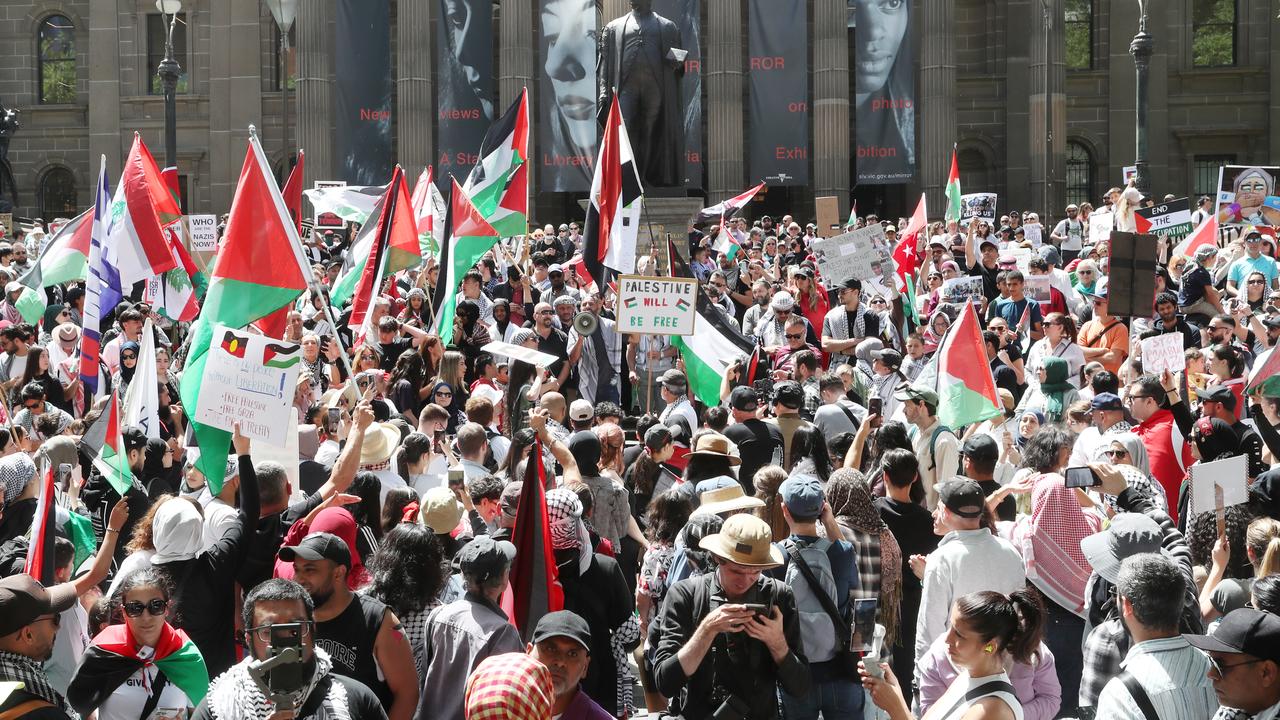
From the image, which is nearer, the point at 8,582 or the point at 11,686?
the point at 11,686

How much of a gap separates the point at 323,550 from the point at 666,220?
548 inches

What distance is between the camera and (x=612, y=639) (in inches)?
273

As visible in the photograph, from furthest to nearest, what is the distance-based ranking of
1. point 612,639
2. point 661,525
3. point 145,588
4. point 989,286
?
point 989,286 < point 661,525 < point 612,639 < point 145,588

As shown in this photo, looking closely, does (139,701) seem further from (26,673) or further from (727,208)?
(727,208)

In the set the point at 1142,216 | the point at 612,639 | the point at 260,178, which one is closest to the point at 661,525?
the point at 612,639

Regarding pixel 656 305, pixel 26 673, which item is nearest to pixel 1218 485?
pixel 26 673

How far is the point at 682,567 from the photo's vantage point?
7.18m

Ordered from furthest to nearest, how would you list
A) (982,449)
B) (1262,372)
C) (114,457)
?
(1262,372) < (114,457) < (982,449)

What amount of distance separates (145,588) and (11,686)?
1.16 m

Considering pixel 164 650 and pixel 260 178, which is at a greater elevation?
pixel 260 178

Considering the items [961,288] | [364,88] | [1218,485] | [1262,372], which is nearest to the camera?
[1218,485]

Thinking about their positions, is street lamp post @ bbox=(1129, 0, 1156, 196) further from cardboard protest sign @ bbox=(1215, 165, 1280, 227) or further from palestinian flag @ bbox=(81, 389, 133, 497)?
palestinian flag @ bbox=(81, 389, 133, 497)

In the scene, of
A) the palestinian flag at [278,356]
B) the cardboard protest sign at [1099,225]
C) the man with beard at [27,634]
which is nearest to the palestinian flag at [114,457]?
the palestinian flag at [278,356]

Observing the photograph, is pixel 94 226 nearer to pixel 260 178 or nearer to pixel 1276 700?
pixel 260 178
